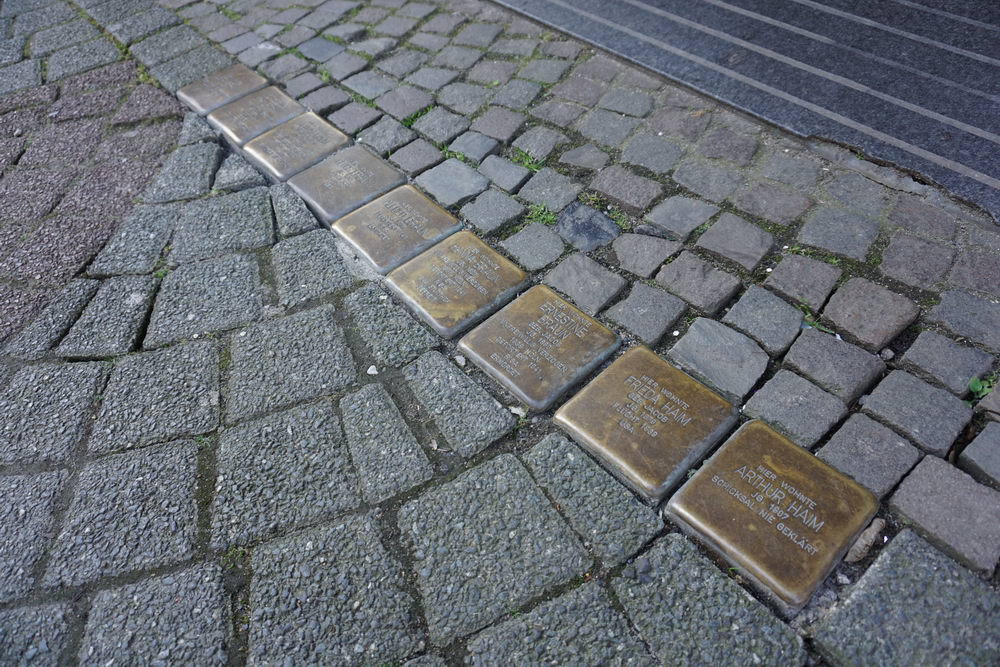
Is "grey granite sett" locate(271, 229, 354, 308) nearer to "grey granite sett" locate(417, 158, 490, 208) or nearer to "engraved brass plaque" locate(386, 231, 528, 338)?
"engraved brass plaque" locate(386, 231, 528, 338)

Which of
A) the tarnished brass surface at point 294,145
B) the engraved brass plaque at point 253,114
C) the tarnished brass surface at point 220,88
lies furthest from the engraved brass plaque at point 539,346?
the tarnished brass surface at point 220,88

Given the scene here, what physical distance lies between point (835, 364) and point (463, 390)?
1204 millimetres

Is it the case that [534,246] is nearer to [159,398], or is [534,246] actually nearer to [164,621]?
[159,398]

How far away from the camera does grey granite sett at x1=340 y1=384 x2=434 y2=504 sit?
1847 mm

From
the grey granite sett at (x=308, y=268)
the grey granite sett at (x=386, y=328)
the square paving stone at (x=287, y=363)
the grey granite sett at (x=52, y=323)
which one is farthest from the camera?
the grey granite sett at (x=308, y=268)

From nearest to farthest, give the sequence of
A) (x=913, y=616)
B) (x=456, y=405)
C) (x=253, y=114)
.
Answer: (x=913, y=616) < (x=456, y=405) < (x=253, y=114)

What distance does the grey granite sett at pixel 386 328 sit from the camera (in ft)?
7.13

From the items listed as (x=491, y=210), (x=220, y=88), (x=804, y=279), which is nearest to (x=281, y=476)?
(x=491, y=210)

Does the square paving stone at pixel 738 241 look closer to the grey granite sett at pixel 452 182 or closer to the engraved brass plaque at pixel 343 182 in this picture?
the grey granite sett at pixel 452 182

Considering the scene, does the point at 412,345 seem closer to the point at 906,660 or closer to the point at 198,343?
the point at 198,343

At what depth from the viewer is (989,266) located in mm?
2199

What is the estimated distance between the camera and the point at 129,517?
180 centimetres

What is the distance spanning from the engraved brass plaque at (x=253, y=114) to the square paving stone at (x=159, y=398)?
1.36m

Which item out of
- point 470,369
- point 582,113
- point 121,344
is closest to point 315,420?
point 470,369
